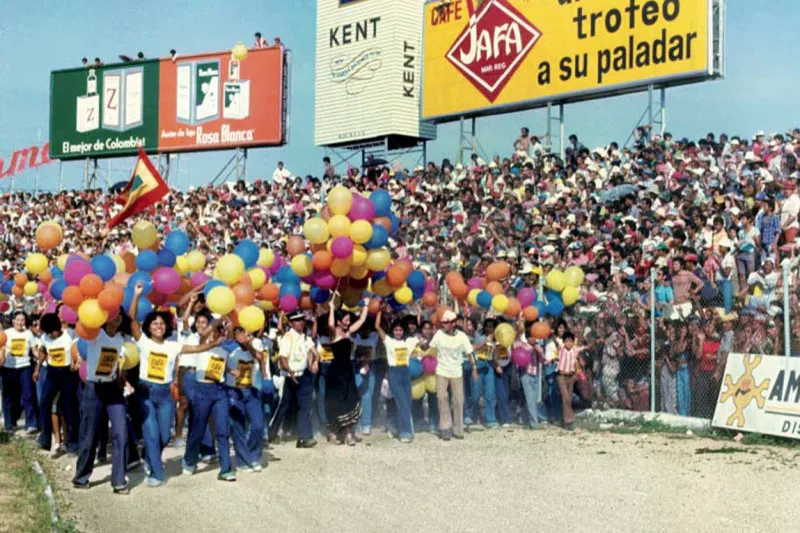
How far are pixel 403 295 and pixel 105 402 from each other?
185 inches

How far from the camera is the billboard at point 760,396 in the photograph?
13.1 m

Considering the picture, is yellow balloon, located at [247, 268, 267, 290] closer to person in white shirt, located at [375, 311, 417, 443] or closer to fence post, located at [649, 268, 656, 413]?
person in white shirt, located at [375, 311, 417, 443]

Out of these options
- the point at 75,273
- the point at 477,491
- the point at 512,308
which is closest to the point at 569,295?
the point at 512,308

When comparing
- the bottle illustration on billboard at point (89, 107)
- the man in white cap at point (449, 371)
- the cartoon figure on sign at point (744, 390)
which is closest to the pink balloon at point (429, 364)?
the man in white cap at point (449, 371)

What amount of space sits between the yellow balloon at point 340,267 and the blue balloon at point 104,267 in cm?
282

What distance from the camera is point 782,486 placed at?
418 inches

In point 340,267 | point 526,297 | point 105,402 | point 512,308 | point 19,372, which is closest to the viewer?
point 105,402

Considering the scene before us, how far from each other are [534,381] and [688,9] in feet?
38.3

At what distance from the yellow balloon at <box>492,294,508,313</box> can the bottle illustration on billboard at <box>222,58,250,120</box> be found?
22858 millimetres

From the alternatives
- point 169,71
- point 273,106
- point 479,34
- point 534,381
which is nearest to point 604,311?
point 534,381

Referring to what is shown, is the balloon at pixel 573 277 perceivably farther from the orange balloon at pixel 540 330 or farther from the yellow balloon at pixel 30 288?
the yellow balloon at pixel 30 288

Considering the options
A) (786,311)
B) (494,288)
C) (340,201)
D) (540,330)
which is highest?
(340,201)

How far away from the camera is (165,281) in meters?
11.8

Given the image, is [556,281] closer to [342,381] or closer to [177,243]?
[342,381]
